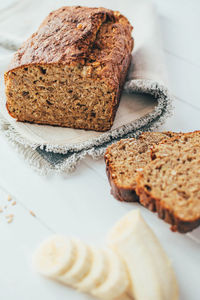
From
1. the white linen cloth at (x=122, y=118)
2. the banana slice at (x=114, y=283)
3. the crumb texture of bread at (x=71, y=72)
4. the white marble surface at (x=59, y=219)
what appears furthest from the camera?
the white linen cloth at (x=122, y=118)

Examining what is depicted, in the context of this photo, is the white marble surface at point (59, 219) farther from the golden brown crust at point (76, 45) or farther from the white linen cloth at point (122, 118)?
the golden brown crust at point (76, 45)

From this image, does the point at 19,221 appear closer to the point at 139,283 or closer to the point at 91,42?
the point at 139,283

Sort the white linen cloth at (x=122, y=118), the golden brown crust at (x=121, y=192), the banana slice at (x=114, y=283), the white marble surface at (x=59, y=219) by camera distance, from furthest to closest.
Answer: the white linen cloth at (x=122, y=118), the golden brown crust at (x=121, y=192), the white marble surface at (x=59, y=219), the banana slice at (x=114, y=283)

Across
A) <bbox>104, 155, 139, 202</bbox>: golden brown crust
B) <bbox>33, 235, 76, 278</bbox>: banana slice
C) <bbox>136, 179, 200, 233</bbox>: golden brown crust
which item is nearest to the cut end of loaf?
<bbox>104, 155, 139, 202</bbox>: golden brown crust


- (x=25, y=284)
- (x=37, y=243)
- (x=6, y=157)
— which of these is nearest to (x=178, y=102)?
(x=6, y=157)

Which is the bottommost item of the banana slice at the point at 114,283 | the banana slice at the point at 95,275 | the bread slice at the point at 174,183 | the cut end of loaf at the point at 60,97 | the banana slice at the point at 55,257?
the bread slice at the point at 174,183

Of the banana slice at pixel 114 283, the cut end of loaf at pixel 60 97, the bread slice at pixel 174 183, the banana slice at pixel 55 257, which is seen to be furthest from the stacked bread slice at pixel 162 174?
the banana slice at pixel 55 257

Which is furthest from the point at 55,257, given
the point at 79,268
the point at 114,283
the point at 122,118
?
the point at 122,118

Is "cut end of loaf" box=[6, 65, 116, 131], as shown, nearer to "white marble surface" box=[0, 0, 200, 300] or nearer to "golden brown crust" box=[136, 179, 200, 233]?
"white marble surface" box=[0, 0, 200, 300]
